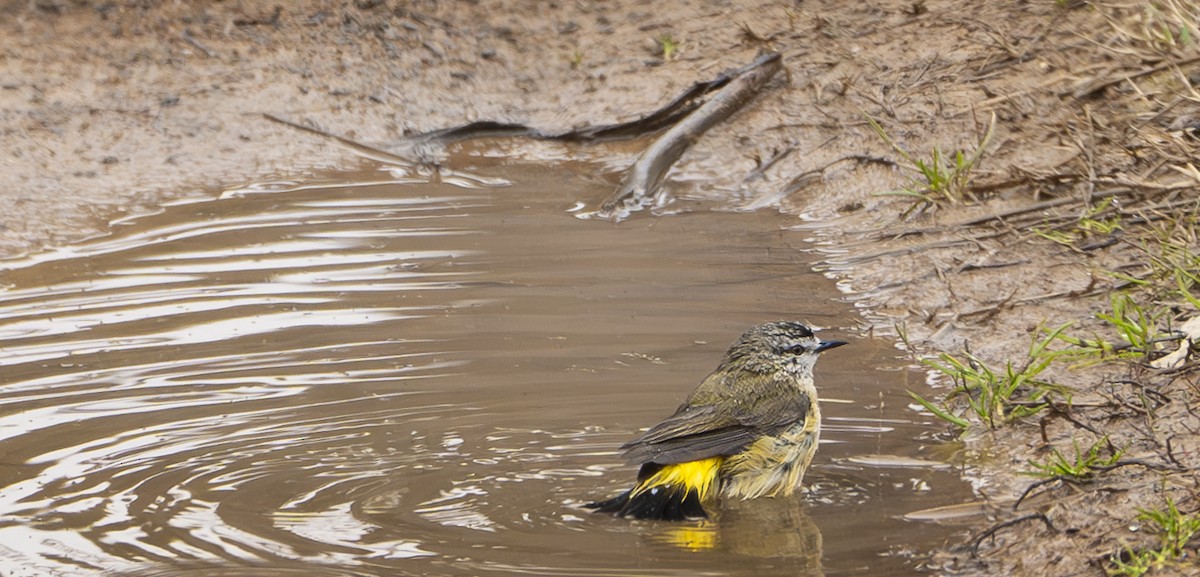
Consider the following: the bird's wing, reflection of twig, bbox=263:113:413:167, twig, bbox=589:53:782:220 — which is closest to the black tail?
the bird's wing

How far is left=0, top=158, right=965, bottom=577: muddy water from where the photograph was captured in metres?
5.15

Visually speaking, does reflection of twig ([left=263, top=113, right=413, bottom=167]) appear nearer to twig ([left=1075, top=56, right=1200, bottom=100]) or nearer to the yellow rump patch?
twig ([left=1075, top=56, right=1200, bottom=100])

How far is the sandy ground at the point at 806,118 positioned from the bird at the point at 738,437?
2.43 ft

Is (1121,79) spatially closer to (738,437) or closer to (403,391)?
(738,437)

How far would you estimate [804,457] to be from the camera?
581 cm

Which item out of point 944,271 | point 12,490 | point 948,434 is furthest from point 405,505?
point 944,271

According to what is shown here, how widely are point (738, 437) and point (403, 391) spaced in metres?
1.75

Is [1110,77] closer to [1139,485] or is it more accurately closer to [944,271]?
[944,271]

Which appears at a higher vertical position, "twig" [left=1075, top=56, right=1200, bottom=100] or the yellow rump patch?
"twig" [left=1075, top=56, right=1200, bottom=100]

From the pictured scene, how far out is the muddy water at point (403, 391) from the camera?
5148mm

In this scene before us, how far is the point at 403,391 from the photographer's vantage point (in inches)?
263

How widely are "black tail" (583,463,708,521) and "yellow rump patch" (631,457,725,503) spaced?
1 centimetres

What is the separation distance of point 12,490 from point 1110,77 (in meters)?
6.70

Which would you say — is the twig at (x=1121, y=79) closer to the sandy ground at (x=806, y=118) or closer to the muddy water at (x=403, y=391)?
the sandy ground at (x=806, y=118)
